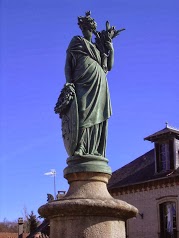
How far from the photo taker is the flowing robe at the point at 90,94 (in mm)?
8188

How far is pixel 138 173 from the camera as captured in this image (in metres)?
29.3

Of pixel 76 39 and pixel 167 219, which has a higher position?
pixel 76 39

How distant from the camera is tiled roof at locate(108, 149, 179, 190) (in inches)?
1107

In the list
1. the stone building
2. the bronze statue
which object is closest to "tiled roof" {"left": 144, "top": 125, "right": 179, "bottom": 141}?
the stone building

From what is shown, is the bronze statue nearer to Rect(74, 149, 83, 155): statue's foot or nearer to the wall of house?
Rect(74, 149, 83, 155): statue's foot

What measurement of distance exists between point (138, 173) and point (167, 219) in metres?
3.56

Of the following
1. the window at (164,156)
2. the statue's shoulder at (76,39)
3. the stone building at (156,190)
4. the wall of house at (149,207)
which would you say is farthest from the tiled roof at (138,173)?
the statue's shoulder at (76,39)

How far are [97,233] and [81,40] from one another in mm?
3370

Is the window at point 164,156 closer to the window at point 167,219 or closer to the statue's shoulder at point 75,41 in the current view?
the window at point 167,219

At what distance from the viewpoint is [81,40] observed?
8828 millimetres

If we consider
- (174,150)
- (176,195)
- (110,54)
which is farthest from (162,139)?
(110,54)

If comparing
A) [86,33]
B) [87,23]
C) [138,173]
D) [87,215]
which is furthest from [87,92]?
[138,173]

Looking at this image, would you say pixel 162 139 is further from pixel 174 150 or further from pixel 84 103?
pixel 84 103

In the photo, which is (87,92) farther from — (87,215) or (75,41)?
(87,215)
